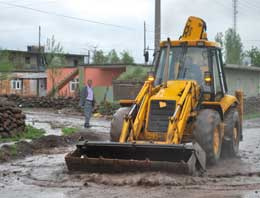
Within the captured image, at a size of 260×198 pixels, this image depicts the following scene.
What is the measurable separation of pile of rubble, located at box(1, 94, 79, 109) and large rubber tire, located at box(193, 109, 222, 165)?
75.2 feet

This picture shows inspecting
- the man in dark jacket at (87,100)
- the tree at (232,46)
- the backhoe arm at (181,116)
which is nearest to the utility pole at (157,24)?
the man in dark jacket at (87,100)

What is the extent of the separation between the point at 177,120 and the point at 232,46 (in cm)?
5823

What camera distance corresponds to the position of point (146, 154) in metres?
10.7

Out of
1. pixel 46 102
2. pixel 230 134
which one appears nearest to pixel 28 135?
pixel 230 134

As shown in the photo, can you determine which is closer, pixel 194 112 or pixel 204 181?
pixel 204 181

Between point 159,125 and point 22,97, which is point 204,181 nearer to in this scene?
point 159,125

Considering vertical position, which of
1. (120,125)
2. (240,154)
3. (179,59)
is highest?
(179,59)

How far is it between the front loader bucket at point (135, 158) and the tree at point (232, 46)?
56.6 metres

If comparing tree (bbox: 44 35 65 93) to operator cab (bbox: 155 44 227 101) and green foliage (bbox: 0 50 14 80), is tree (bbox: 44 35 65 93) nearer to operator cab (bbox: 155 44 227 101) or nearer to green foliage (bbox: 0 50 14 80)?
green foliage (bbox: 0 50 14 80)

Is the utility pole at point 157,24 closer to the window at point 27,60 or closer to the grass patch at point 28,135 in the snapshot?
the grass patch at point 28,135

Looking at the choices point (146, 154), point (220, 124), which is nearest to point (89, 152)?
point (146, 154)

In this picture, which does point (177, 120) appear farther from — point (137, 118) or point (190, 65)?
point (190, 65)

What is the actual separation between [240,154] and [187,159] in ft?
14.1

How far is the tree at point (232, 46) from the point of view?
219 feet
